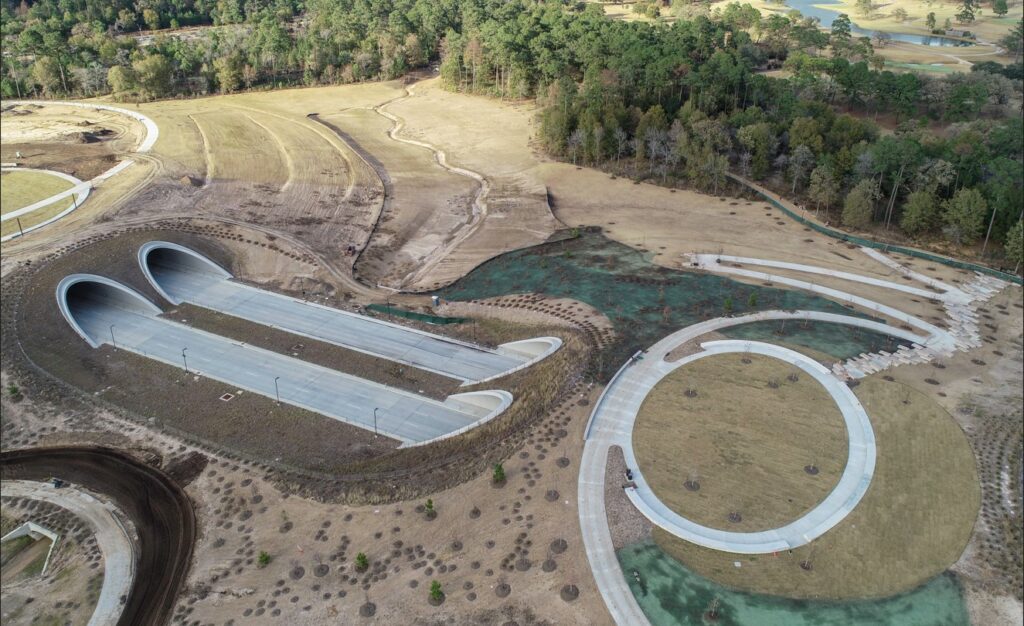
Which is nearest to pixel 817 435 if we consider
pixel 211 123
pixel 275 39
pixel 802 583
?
pixel 802 583

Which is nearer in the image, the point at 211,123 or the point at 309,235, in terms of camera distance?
the point at 309,235

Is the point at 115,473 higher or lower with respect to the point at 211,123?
lower

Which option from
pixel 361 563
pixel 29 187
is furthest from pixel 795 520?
pixel 29 187

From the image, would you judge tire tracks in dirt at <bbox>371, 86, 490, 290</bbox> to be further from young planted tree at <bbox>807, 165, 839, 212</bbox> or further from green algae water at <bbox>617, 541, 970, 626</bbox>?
green algae water at <bbox>617, 541, 970, 626</bbox>

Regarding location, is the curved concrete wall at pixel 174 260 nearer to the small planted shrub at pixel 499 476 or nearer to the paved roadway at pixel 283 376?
the paved roadway at pixel 283 376

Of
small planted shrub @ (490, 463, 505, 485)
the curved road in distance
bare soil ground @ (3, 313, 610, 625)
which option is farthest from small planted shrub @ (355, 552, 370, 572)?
the curved road in distance

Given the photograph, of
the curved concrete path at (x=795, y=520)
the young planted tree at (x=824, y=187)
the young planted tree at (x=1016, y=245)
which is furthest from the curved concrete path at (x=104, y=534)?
the young planted tree at (x=1016, y=245)

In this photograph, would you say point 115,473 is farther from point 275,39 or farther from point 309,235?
point 275,39
